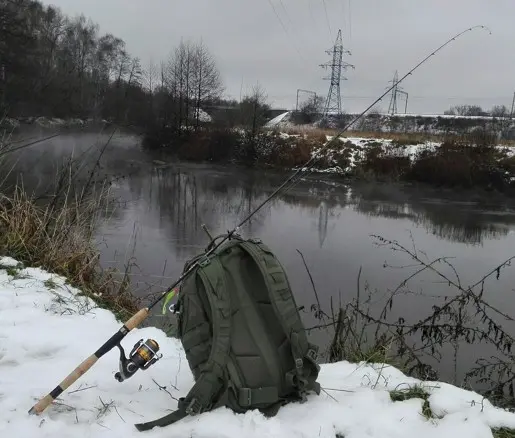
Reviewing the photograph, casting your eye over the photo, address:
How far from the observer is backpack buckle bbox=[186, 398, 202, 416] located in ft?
5.88

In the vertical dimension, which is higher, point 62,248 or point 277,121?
point 277,121

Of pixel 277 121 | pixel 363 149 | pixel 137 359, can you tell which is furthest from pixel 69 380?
pixel 277 121

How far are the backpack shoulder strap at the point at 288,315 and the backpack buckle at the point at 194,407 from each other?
37 centimetres

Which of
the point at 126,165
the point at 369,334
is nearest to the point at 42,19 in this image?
the point at 126,165

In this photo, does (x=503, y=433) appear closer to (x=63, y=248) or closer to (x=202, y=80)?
(x=63, y=248)

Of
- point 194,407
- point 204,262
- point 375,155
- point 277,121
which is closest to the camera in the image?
point 194,407

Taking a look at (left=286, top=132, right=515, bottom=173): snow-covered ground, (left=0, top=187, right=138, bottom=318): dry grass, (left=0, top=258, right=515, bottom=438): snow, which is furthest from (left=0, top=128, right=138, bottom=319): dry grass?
(left=286, top=132, right=515, bottom=173): snow-covered ground

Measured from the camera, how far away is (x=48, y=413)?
1.81 m

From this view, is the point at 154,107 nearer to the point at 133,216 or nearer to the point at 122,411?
the point at 133,216

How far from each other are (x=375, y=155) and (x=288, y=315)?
21.9m

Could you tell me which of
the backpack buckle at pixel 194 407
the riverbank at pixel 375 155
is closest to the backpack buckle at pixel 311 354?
the backpack buckle at pixel 194 407

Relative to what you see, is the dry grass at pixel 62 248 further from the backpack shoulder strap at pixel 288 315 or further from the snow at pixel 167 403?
the backpack shoulder strap at pixel 288 315

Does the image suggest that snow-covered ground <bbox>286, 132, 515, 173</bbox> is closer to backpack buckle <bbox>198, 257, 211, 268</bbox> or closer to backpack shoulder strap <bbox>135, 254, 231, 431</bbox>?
backpack buckle <bbox>198, 257, 211, 268</bbox>

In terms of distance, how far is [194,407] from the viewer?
180 cm
